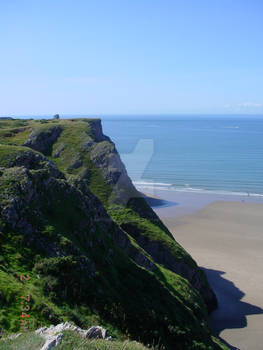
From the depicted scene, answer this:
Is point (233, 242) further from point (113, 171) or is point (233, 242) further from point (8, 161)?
point (8, 161)

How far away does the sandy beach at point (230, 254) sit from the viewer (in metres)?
23.1

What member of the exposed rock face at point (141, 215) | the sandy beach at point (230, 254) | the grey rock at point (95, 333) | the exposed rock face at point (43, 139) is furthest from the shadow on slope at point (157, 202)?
the grey rock at point (95, 333)

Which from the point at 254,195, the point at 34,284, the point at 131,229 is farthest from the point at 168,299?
the point at 254,195

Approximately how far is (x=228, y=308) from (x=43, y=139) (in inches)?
1026

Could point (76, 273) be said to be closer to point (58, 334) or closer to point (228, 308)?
point (58, 334)

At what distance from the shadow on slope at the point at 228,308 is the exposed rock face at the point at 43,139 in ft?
71.5

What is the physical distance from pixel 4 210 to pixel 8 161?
9.73 metres

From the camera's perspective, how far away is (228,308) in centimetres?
2552

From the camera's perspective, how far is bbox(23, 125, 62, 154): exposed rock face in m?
40.2

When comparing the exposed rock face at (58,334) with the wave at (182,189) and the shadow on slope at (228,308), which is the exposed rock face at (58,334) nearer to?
the shadow on slope at (228,308)

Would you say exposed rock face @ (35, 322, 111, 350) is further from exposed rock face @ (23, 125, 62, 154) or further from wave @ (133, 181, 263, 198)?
wave @ (133, 181, 263, 198)

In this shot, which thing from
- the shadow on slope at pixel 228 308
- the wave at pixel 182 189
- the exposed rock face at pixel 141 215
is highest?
the exposed rock face at pixel 141 215

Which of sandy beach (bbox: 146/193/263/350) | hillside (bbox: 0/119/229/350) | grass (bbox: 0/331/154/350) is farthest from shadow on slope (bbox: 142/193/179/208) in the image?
grass (bbox: 0/331/154/350)

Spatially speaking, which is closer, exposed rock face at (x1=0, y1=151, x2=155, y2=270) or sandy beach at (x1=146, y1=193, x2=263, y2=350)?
exposed rock face at (x1=0, y1=151, x2=155, y2=270)
